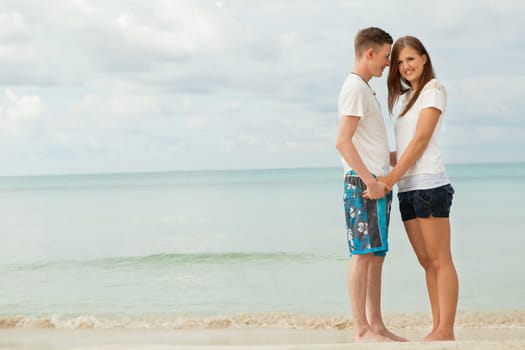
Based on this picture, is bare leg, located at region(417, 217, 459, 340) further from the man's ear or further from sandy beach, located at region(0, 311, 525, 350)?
sandy beach, located at region(0, 311, 525, 350)

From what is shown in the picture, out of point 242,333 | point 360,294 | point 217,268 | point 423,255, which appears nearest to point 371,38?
point 423,255

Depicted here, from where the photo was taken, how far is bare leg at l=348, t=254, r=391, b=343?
376cm

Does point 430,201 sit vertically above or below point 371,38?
below

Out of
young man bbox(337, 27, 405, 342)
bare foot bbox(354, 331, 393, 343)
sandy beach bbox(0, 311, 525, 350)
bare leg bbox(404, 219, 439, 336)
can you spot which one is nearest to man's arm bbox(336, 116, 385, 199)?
young man bbox(337, 27, 405, 342)

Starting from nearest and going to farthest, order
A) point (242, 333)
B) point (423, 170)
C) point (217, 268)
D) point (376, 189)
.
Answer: point (376, 189), point (423, 170), point (242, 333), point (217, 268)

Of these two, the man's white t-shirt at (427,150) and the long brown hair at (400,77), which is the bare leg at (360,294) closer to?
the man's white t-shirt at (427,150)

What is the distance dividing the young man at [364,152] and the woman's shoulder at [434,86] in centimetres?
26

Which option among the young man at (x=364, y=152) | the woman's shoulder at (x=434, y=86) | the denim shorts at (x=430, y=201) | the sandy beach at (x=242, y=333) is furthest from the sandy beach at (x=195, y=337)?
the woman's shoulder at (x=434, y=86)

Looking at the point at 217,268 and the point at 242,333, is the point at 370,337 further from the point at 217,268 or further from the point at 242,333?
the point at 217,268

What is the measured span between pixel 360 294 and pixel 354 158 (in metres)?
0.81

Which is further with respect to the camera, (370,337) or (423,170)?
(370,337)

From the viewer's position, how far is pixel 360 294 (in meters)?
3.79

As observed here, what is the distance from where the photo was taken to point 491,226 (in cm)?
1538

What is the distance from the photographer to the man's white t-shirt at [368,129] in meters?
3.61
